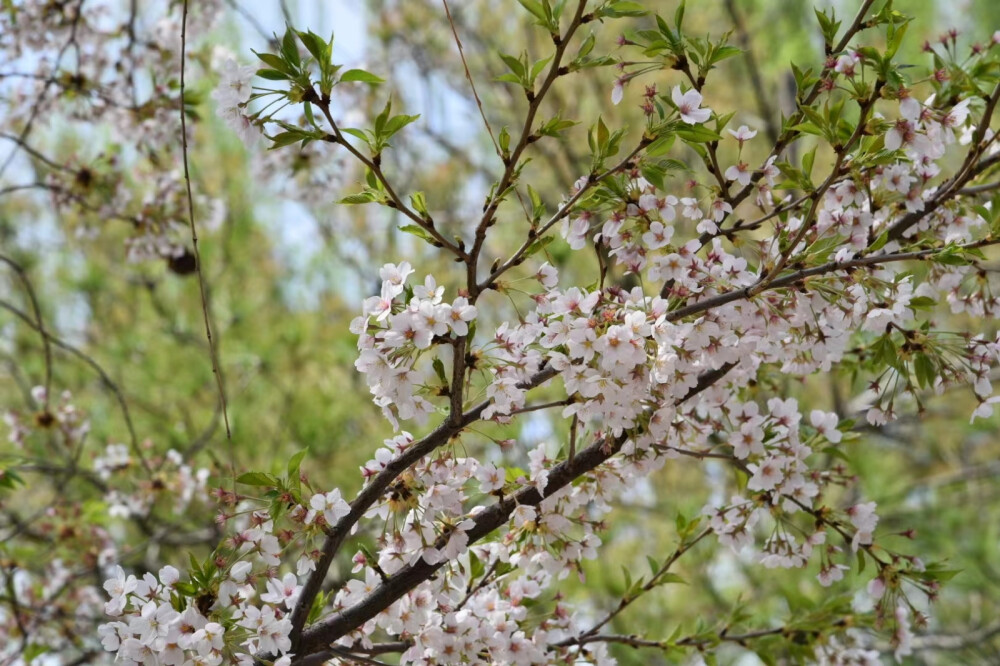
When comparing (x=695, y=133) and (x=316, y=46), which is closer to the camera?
(x=316, y=46)

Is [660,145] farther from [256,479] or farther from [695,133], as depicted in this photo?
[256,479]

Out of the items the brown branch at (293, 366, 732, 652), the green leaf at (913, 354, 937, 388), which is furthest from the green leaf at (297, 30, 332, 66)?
the green leaf at (913, 354, 937, 388)

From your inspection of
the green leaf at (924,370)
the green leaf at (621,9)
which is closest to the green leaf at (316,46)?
the green leaf at (621,9)

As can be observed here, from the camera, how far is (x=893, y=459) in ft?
23.3

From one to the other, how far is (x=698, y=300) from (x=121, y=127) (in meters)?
2.29

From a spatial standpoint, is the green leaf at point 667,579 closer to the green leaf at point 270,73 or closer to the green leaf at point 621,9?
the green leaf at point 621,9

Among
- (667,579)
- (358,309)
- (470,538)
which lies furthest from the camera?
(358,309)

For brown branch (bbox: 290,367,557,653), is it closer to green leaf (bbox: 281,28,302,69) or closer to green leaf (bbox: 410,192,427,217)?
green leaf (bbox: 410,192,427,217)

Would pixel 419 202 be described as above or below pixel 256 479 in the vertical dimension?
above

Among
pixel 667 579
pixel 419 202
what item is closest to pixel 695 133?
pixel 419 202

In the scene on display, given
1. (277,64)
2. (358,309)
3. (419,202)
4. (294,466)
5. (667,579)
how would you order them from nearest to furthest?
(277,64)
(419,202)
(294,466)
(667,579)
(358,309)

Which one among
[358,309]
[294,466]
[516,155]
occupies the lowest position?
[294,466]

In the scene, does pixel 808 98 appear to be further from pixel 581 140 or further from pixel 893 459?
pixel 893 459

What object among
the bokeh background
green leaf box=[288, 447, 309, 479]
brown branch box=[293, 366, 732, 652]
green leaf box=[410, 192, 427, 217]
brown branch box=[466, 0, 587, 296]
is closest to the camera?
brown branch box=[466, 0, 587, 296]
